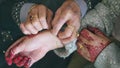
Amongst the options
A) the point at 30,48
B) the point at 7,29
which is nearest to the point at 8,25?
the point at 7,29

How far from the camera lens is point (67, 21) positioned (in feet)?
2.68

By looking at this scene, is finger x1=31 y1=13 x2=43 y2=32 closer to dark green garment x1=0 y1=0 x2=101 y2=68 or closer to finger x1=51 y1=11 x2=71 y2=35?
finger x1=51 y1=11 x2=71 y2=35

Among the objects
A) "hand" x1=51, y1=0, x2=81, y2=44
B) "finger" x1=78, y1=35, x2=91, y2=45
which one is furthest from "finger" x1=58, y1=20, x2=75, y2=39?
"finger" x1=78, y1=35, x2=91, y2=45

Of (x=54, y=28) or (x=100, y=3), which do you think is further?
(x=100, y=3)

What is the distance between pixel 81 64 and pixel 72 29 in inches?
8.6

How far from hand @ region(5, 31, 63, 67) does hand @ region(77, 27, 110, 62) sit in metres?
0.07

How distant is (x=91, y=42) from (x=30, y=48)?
0.65ft

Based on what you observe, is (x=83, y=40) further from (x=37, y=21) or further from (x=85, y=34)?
(x=37, y=21)

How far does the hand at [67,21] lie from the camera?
0.79 metres

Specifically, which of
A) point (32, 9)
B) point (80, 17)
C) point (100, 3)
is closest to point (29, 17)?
point (32, 9)

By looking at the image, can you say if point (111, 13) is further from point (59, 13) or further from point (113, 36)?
point (59, 13)

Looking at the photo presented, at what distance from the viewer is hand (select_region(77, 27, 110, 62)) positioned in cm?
89

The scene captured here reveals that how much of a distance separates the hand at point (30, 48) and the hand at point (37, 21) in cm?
5

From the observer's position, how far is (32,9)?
0.85m
